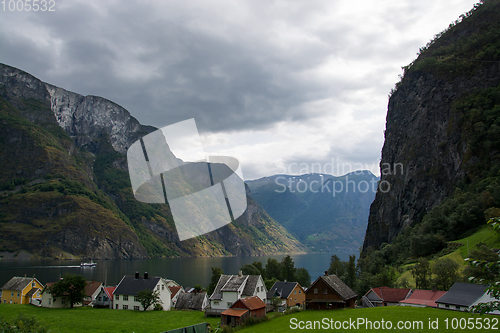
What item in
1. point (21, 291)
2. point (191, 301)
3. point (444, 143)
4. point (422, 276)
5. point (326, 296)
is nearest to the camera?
point (326, 296)

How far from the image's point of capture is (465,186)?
69.6 m

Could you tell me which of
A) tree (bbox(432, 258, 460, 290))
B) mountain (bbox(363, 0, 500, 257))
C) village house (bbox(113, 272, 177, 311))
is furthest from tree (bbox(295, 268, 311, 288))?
village house (bbox(113, 272, 177, 311))

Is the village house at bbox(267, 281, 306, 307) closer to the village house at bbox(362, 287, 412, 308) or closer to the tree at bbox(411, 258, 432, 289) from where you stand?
the village house at bbox(362, 287, 412, 308)

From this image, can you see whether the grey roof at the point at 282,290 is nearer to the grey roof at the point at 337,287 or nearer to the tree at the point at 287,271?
the grey roof at the point at 337,287

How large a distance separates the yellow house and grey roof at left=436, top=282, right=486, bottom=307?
54901 millimetres

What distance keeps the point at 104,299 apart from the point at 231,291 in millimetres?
19257

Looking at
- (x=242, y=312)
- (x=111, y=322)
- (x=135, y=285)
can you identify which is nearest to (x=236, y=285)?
(x=242, y=312)

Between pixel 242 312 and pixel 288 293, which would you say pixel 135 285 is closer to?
pixel 242 312

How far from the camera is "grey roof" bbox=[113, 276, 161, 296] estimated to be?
4428 cm

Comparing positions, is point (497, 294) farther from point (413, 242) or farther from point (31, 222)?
point (31, 222)

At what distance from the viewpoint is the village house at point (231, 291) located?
1566 inches

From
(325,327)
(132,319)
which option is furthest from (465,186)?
(132,319)

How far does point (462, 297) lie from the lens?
3478 centimetres

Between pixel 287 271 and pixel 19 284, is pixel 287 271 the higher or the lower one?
the lower one
